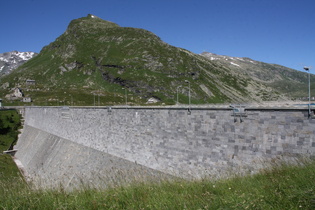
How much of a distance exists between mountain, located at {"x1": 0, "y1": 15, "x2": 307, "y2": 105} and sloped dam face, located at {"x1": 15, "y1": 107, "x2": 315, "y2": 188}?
6651 cm

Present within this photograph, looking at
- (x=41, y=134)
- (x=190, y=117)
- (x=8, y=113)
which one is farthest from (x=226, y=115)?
(x=8, y=113)

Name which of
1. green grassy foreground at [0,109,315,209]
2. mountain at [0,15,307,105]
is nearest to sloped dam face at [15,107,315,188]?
green grassy foreground at [0,109,315,209]

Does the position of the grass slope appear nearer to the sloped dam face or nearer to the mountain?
the sloped dam face

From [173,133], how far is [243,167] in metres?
7.29

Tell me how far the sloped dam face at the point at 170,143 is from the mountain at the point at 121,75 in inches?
2619

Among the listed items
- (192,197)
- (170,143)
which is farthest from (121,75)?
(192,197)

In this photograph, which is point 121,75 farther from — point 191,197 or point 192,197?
point 191,197

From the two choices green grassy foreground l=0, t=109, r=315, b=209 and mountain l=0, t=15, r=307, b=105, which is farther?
mountain l=0, t=15, r=307, b=105

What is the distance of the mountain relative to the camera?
116812 millimetres

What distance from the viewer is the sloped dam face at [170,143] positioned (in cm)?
1466

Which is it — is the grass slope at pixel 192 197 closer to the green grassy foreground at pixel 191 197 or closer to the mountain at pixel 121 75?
the green grassy foreground at pixel 191 197

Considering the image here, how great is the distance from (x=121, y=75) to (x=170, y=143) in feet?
381

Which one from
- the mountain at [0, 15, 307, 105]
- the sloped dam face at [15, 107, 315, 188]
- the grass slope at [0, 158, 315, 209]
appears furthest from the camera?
the mountain at [0, 15, 307, 105]

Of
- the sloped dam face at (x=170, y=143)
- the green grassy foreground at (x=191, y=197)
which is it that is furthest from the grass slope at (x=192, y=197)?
the sloped dam face at (x=170, y=143)
